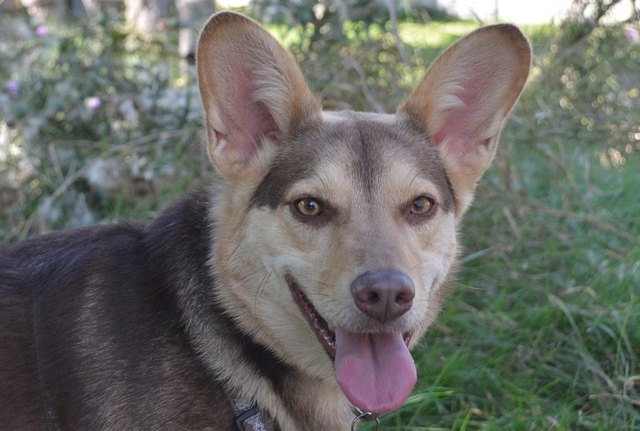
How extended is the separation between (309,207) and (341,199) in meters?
0.12

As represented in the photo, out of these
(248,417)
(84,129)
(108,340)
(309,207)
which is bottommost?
(84,129)

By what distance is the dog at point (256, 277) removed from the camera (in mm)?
2543

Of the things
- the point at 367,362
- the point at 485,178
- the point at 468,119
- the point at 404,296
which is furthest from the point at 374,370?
the point at 485,178

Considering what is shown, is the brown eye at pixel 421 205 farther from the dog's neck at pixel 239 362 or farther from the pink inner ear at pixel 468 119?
the dog's neck at pixel 239 362

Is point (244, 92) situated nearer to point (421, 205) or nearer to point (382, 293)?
point (421, 205)

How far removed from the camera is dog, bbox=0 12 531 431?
254 cm

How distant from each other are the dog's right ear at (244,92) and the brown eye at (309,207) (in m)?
0.34

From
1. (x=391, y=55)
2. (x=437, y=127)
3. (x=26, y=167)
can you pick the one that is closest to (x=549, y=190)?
(x=391, y=55)

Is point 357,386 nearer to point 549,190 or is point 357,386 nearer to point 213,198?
point 213,198

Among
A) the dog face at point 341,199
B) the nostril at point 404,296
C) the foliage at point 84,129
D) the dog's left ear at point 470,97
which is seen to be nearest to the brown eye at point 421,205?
the dog face at point 341,199

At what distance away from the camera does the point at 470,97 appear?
10.6 ft

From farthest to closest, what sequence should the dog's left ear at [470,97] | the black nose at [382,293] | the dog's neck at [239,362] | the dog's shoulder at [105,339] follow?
the dog's left ear at [470,97], the dog's neck at [239,362], the dog's shoulder at [105,339], the black nose at [382,293]

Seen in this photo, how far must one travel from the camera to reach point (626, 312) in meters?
4.00

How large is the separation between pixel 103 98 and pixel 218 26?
3158 millimetres
